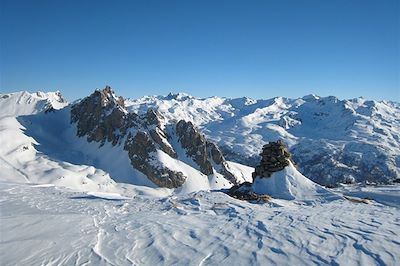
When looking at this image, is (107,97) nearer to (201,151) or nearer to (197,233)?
(201,151)

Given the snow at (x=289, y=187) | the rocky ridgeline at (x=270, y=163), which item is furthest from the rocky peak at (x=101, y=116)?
the snow at (x=289, y=187)

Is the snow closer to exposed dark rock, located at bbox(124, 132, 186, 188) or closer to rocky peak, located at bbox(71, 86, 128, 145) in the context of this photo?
exposed dark rock, located at bbox(124, 132, 186, 188)

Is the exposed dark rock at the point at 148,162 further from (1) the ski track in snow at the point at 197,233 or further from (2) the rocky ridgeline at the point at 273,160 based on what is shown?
(1) the ski track in snow at the point at 197,233

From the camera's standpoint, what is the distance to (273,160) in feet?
131

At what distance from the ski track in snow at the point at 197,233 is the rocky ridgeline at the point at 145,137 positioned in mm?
103778

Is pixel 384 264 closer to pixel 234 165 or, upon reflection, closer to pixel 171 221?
pixel 171 221

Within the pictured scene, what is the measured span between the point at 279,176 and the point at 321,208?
9177 mm

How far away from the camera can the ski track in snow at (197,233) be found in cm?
1752

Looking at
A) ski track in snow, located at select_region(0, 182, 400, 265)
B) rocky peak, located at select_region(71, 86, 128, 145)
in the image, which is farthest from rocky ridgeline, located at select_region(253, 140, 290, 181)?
rocky peak, located at select_region(71, 86, 128, 145)

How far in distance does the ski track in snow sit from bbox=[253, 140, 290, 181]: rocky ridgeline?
8571 mm

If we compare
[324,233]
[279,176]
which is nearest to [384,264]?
[324,233]

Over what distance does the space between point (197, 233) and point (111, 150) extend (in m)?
129

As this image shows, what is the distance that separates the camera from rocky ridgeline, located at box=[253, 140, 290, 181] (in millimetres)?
39531

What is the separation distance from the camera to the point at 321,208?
97.3ft
